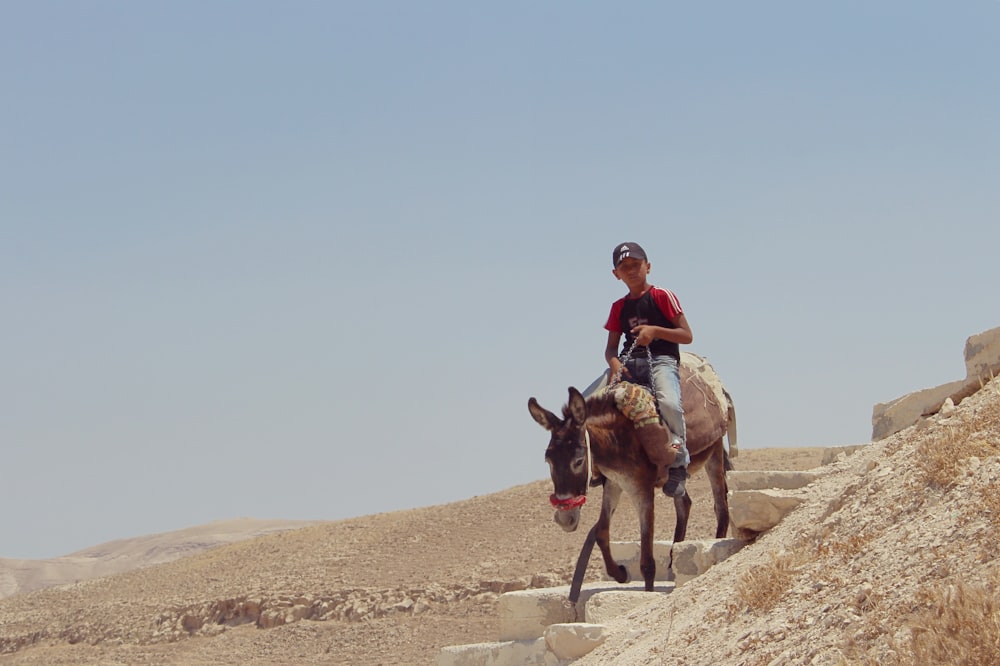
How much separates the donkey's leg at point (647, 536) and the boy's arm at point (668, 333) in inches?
48.9

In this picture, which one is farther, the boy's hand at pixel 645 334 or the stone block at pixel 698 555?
the boy's hand at pixel 645 334

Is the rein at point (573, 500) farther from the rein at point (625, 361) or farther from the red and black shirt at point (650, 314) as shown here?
the red and black shirt at point (650, 314)

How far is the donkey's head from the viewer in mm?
8617

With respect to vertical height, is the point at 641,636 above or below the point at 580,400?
below

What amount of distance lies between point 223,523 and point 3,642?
2900 inches

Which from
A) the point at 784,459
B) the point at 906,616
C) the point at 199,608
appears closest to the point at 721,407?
the point at 906,616

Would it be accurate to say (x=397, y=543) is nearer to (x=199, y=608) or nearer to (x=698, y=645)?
(x=199, y=608)

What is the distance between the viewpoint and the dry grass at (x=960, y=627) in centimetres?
434

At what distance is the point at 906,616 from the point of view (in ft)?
16.2

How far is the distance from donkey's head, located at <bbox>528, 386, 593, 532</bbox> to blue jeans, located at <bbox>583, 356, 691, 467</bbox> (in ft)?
2.66

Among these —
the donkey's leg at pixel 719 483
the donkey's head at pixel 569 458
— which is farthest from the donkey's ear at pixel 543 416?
the donkey's leg at pixel 719 483

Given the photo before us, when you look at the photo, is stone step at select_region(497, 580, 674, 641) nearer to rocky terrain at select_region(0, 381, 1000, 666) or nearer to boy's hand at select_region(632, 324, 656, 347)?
rocky terrain at select_region(0, 381, 1000, 666)

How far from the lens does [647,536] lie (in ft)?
29.5

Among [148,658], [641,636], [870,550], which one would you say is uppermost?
[870,550]
